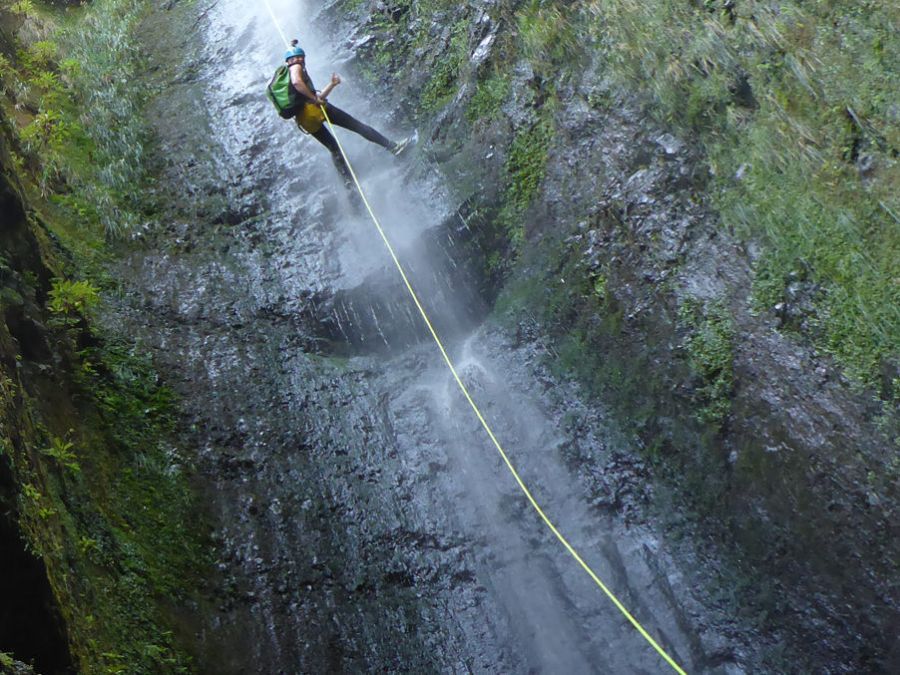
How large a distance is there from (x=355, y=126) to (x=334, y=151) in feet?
1.28

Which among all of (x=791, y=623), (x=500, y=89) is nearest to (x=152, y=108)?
(x=500, y=89)

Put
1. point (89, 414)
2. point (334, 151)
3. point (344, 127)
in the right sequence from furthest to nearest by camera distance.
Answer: point (334, 151) → point (344, 127) → point (89, 414)

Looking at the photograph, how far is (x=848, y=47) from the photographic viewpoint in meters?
5.59

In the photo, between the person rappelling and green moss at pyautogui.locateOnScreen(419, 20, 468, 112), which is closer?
the person rappelling

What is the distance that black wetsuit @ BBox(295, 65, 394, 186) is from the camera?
8.55 m

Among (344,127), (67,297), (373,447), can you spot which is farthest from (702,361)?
(67,297)

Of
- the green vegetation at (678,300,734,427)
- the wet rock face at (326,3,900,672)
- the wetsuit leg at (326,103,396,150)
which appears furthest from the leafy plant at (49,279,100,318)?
the green vegetation at (678,300,734,427)

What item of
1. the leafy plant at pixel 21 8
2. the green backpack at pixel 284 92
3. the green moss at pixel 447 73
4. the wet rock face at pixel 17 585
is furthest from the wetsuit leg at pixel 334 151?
the leafy plant at pixel 21 8

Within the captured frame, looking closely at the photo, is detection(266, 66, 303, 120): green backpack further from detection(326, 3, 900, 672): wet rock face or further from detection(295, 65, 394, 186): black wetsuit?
detection(326, 3, 900, 672): wet rock face

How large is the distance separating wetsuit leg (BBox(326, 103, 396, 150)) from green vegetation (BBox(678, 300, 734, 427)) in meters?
4.59

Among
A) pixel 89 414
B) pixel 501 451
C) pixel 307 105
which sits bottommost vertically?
pixel 501 451

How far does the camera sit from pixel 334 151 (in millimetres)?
8930

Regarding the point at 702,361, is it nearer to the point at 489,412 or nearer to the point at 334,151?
the point at 489,412

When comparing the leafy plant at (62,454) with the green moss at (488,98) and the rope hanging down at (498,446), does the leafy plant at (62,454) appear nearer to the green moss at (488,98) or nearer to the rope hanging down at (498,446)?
the rope hanging down at (498,446)
